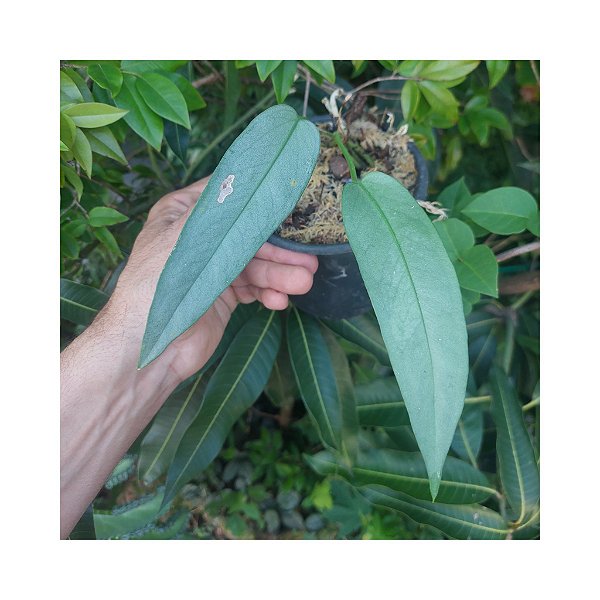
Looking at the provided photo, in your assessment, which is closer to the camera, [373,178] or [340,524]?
[373,178]

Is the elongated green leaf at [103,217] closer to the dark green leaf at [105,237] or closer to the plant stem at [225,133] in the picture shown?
the dark green leaf at [105,237]

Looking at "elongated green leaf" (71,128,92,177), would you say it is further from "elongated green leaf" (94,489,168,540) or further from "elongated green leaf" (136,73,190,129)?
"elongated green leaf" (94,489,168,540)

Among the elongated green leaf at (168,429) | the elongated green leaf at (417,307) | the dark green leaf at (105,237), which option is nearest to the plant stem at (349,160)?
the elongated green leaf at (417,307)

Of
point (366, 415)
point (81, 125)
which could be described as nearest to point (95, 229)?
point (81, 125)

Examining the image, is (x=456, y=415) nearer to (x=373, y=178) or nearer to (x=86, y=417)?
(x=373, y=178)

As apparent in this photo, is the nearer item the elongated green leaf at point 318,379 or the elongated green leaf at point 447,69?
the elongated green leaf at point 447,69

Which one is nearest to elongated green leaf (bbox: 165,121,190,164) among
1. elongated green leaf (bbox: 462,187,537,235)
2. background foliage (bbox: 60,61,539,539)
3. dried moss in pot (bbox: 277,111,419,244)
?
background foliage (bbox: 60,61,539,539)
